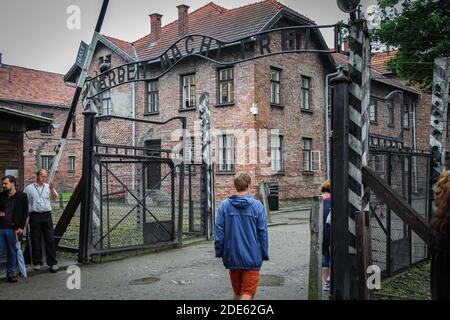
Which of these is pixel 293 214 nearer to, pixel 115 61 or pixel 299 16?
pixel 299 16

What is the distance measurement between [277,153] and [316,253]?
17.4 metres

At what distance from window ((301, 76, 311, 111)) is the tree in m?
4.18

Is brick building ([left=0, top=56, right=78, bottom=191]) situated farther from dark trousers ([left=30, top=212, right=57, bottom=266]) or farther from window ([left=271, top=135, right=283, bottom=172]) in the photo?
dark trousers ([left=30, top=212, right=57, bottom=266])

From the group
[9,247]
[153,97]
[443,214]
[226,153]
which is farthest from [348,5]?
[153,97]

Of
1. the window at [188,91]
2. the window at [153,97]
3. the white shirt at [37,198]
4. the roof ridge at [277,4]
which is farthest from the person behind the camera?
the window at [153,97]

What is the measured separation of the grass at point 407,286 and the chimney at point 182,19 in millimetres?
21464

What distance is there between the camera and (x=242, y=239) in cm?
557

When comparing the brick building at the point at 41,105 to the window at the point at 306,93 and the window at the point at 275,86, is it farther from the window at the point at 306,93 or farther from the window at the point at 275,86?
the window at the point at 306,93

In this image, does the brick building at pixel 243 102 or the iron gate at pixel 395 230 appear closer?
the iron gate at pixel 395 230

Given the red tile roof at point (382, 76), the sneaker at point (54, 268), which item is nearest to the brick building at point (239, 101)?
the red tile roof at point (382, 76)

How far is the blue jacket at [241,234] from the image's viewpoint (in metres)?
5.52
